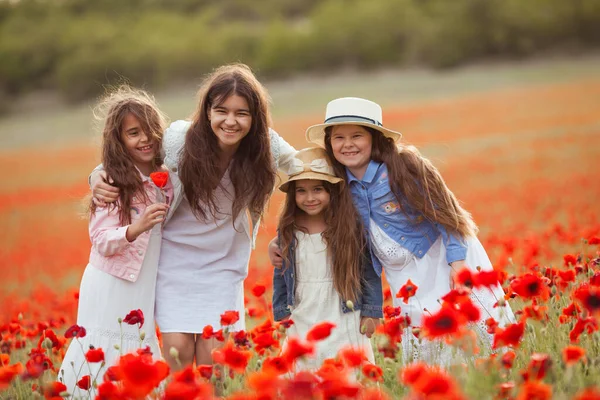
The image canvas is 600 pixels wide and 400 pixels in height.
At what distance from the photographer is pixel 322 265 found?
3662mm

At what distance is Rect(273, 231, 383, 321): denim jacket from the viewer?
3.57 meters

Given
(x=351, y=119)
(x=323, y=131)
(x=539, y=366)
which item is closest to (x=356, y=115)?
(x=351, y=119)

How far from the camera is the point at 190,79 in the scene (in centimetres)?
4256

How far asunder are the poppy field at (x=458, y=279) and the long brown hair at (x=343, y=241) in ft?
1.06

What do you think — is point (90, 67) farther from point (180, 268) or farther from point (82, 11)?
point (180, 268)

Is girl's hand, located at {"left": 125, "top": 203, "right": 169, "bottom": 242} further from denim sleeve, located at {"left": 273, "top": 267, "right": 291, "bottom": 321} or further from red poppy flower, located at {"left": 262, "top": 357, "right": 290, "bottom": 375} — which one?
red poppy flower, located at {"left": 262, "top": 357, "right": 290, "bottom": 375}

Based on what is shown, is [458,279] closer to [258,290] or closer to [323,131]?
[258,290]

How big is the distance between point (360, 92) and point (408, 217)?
25.5 m

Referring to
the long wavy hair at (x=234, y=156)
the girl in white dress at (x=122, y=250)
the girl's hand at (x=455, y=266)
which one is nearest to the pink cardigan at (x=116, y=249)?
the girl in white dress at (x=122, y=250)

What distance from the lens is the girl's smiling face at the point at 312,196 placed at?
3662 millimetres

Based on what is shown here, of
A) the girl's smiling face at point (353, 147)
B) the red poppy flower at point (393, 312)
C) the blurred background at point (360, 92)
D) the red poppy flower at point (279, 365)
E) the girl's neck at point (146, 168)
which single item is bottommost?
the red poppy flower at point (279, 365)

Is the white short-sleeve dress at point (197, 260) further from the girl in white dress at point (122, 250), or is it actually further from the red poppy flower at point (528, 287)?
the red poppy flower at point (528, 287)

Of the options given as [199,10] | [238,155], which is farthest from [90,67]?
[238,155]

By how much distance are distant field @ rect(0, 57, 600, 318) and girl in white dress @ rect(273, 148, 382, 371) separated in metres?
0.90
